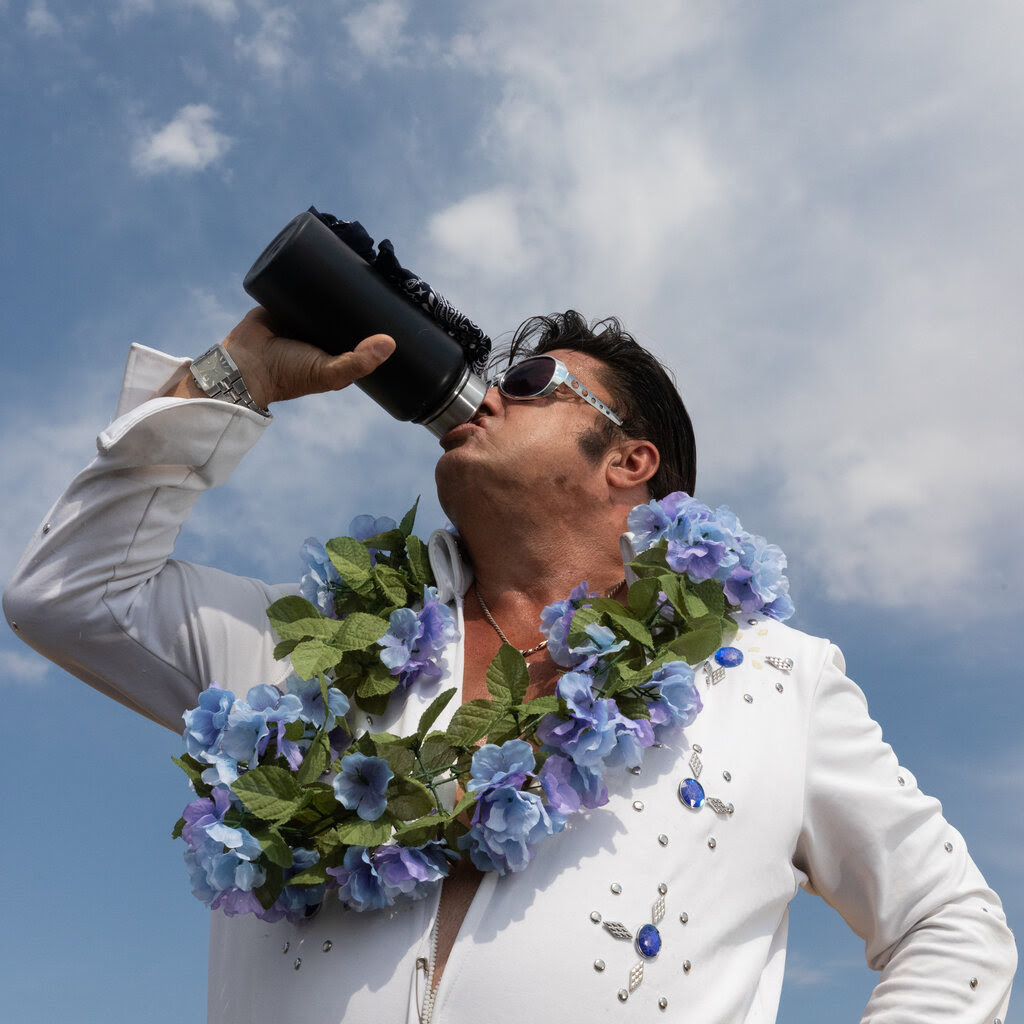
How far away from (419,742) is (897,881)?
48.0 inches

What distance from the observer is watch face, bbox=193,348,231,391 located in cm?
329

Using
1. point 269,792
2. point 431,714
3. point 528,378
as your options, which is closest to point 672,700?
point 431,714

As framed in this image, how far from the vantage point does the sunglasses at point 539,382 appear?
12.5 feet

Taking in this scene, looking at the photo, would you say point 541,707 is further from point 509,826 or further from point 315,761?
point 315,761

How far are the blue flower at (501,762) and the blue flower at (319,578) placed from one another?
867 mm

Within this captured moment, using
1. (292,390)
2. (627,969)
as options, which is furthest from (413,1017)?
(292,390)

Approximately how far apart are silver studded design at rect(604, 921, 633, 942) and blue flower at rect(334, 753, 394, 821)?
0.55 meters

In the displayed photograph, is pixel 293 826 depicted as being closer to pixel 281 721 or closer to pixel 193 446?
pixel 281 721

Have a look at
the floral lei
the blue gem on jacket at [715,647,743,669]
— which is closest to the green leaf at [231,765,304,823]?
the floral lei

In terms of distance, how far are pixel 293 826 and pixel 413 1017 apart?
19.9 inches

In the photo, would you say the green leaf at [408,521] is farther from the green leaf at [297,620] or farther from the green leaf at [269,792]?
the green leaf at [269,792]

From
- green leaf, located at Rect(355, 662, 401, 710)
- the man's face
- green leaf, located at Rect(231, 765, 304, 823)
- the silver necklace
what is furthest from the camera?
the man's face

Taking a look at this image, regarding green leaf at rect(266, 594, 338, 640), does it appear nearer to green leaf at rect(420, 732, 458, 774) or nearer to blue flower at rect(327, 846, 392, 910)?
green leaf at rect(420, 732, 458, 774)

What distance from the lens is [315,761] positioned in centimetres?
279
